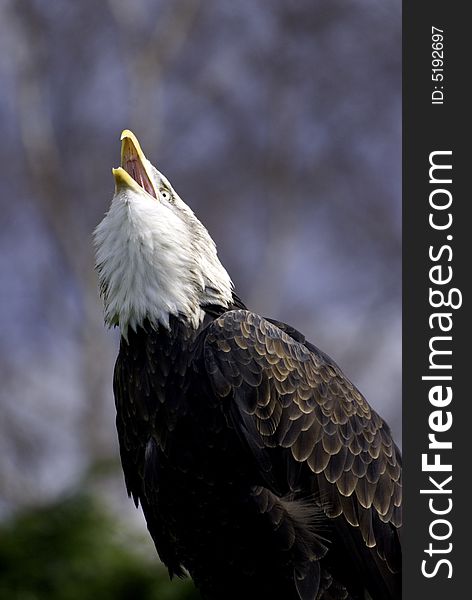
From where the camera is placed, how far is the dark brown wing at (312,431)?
4.12 metres

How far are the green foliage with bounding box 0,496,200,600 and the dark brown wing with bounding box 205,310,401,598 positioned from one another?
2160mm

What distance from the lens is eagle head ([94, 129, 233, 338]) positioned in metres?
4.34

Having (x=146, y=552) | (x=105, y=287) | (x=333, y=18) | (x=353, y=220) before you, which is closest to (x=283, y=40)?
(x=333, y=18)

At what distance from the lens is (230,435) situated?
4.09 m

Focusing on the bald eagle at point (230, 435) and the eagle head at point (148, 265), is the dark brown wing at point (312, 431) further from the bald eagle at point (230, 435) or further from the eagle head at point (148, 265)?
the eagle head at point (148, 265)

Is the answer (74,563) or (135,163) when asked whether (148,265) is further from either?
(74,563)

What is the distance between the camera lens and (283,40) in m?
15.4

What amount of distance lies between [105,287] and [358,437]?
3.65 feet

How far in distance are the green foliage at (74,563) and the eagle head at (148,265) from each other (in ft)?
7.74

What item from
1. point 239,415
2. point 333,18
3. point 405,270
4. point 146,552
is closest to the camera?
point 239,415

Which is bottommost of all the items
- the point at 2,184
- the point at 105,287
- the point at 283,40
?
the point at 105,287

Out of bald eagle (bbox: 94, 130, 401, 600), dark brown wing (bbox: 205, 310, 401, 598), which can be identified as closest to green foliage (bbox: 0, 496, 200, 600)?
bald eagle (bbox: 94, 130, 401, 600)

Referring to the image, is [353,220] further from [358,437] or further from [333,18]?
[358,437]

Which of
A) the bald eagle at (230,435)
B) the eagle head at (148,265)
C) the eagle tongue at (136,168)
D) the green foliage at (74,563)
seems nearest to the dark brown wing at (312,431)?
the bald eagle at (230,435)
